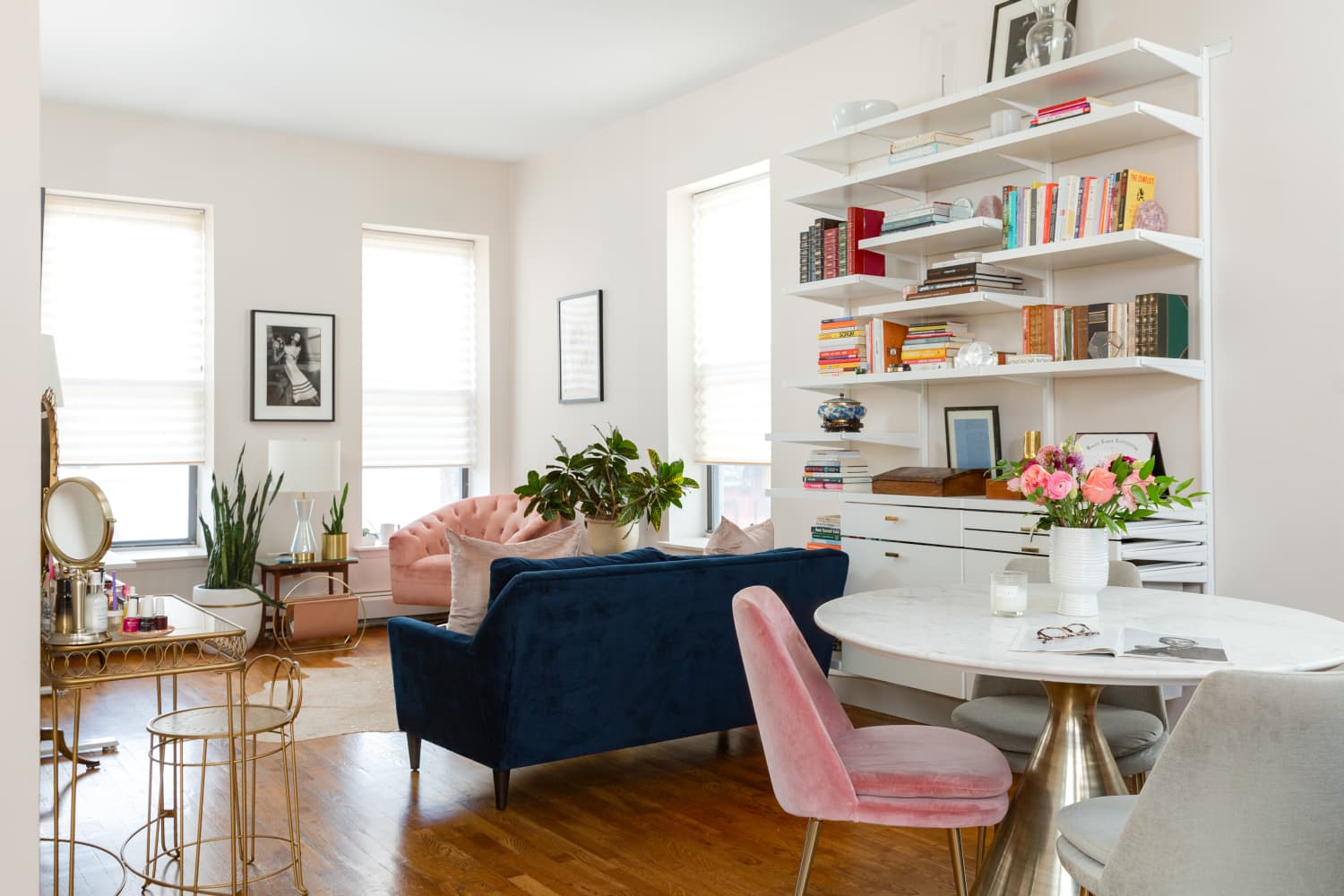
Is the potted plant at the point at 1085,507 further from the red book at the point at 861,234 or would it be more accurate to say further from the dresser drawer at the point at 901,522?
the red book at the point at 861,234

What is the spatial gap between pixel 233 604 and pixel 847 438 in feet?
→ 11.9

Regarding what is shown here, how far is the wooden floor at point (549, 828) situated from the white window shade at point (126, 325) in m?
2.70

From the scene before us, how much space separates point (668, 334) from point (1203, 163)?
124 inches

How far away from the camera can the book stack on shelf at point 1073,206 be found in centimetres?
368

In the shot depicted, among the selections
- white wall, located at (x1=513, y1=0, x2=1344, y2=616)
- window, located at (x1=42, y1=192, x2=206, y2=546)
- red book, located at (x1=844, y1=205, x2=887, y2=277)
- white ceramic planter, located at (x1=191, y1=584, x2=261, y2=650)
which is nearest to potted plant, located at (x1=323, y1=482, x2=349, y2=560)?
white ceramic planter, located at (x1=191, y1=584, x2=261, y2=650)

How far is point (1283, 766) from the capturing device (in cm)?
158

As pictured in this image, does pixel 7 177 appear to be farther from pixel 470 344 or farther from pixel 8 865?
pixel 470 344

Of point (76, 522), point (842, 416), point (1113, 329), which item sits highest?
point (1113, 329)

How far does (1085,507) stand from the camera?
2500 mm

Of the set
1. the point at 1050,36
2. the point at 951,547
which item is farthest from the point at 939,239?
the point at 951,547

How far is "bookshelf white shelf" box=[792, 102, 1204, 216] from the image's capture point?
3.66 m

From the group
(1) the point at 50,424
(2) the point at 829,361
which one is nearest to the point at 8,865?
(1) the point at 50,424

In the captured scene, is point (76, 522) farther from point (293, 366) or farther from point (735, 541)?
point (293, 366)

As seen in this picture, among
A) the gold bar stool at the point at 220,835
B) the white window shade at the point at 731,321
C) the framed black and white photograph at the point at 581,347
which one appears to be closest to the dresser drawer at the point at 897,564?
the white window shade at the point at 731,321
